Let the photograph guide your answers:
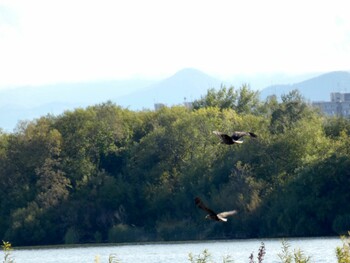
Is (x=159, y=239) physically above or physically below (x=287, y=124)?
below

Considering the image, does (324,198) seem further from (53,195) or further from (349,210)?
(53,195)

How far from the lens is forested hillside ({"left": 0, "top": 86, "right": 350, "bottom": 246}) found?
2803 inches

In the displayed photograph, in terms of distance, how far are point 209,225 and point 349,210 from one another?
33.8 ft

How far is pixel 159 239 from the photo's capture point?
78.1 meters

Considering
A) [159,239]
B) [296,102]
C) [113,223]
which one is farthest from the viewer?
[296,102]

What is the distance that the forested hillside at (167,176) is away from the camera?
71.2 m

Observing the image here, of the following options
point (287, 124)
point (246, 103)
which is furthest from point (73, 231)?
point (246, 103)

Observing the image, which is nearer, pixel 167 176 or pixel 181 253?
pixel 181 253

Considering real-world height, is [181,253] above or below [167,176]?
above

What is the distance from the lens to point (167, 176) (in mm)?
85000

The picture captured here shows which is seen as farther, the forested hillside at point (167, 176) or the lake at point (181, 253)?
the forested hillside at point (167, 176)

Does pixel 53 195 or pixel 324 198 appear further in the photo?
pixel 53 195

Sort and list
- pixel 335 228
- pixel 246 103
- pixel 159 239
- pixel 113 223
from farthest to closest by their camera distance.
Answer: pixel 246 103, pixel 113 223, pixel 159 239, pixel 335 228

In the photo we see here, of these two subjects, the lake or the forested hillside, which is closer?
the lake
